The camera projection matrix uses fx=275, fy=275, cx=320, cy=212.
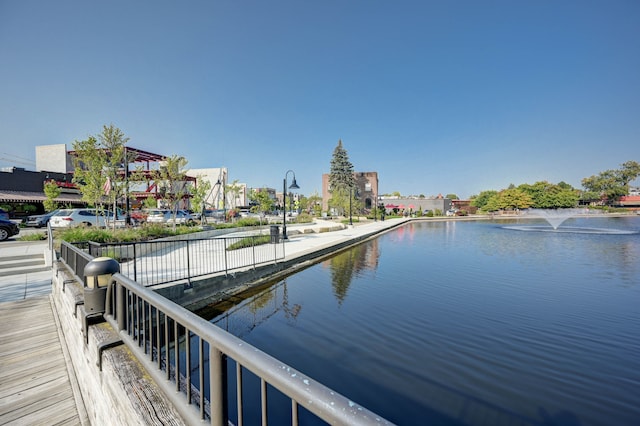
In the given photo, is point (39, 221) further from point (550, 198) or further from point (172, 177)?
point (550, 198)

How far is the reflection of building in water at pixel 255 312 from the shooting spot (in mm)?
6426

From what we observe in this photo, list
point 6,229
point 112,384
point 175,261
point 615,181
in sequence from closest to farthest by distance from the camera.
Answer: point 112,384
point 175,261
point 6,229
point 615,181

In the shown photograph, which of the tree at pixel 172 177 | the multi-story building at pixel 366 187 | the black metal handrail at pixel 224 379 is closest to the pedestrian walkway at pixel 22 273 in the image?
the black metal handrail at pixel 224 379

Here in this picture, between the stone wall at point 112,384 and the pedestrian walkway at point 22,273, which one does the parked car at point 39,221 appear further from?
the stone wall at point 112,384

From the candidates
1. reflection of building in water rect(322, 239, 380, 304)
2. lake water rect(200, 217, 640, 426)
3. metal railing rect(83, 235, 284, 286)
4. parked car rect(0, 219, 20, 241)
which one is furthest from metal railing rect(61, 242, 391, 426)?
parked car rect(0, 219, 20, 241)

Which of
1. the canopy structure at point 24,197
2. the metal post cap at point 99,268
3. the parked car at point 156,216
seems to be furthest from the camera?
the canopy structure at point 24,197

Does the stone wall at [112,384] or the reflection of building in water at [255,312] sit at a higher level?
the stone wall at [112,384]

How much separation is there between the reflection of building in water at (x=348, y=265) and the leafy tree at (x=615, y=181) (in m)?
98.6

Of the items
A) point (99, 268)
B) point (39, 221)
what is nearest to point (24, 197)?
point (39, 221)

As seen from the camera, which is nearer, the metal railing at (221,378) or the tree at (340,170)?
the metal railing at (221,378)

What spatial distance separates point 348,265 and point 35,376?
1017 cm

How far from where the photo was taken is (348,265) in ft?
41.2

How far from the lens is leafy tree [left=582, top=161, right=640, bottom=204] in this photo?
76.1 metres

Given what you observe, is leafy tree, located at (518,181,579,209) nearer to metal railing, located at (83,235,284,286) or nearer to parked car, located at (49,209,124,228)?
metal railing, located at (83,235,284,286)
